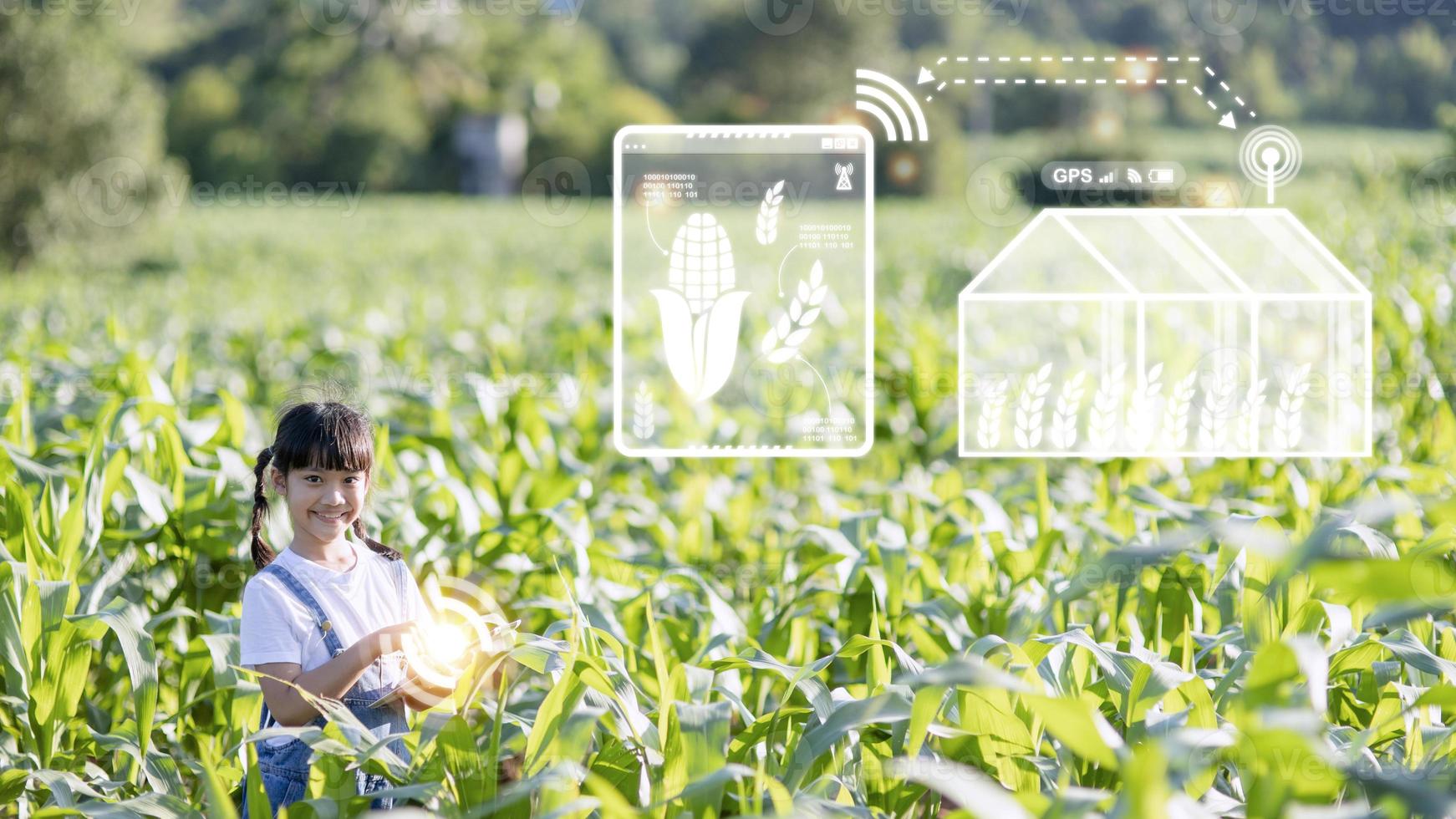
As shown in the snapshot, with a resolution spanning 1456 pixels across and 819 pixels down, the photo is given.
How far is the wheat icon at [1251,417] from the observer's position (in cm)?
340

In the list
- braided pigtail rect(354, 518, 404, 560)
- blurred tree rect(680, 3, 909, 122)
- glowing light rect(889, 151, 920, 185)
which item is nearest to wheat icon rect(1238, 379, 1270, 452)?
braided pigtail rect(354, 518, 404, 560)

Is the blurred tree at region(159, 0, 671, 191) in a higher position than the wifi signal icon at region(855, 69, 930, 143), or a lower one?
higher

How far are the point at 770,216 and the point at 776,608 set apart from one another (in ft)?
4.47

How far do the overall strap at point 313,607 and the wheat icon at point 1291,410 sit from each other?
2787mm

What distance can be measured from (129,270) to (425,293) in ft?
13.7

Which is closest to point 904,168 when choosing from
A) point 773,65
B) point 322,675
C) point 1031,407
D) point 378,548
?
point 1031,407

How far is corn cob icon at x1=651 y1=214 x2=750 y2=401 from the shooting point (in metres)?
3.50

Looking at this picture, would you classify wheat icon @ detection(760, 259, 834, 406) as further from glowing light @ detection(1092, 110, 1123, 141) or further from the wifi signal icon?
glowing light @ detection(1092, 110, 1123, 141)

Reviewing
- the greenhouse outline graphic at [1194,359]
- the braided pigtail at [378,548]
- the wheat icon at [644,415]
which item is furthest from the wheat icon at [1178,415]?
the braided pigtail at [378,548]

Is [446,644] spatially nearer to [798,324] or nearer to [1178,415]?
[798,324]

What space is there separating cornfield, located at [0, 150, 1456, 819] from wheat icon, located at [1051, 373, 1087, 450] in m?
0.07

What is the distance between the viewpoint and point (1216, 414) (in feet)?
11.9

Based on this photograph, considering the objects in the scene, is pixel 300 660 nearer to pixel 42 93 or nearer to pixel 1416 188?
pixel 1416 188

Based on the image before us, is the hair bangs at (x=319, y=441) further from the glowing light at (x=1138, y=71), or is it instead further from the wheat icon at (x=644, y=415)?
the glowing light at (x=1138, y=71)
